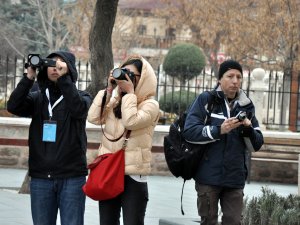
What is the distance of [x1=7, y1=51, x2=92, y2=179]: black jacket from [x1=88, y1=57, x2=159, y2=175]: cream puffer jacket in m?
0.16

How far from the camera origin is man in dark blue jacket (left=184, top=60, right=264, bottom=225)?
717 centimetres

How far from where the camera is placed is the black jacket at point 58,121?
267 inches

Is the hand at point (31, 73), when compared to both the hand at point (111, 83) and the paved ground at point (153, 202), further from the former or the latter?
the paved ground at point (153, 202)

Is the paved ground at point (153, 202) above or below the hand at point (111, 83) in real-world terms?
below

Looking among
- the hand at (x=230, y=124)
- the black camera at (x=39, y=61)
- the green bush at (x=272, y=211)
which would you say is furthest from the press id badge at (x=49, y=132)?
the green bush at (x=272, y=211)

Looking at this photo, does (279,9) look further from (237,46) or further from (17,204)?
(17,204)

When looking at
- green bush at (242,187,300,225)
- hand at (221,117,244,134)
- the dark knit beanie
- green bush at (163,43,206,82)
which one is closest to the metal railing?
green bush at (163,43,206,82)

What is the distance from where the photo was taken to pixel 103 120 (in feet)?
23.1

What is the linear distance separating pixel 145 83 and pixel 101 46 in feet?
19.9

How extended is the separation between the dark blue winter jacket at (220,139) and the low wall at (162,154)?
9079mm

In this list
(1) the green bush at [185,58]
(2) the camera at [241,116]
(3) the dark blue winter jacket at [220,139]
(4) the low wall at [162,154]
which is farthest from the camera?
(1) the green bush at [185,58]

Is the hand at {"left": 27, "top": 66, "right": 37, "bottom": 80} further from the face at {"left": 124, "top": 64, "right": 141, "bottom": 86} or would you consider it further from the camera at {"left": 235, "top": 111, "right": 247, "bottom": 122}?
the camera at {"left": 235, "top": 111, "right": 247, "bottom": 122}

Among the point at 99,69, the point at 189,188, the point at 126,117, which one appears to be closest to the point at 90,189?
the point at 126,117

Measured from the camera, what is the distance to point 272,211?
A: 8.38 meters
